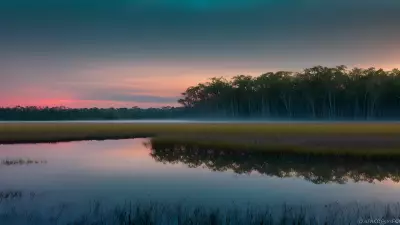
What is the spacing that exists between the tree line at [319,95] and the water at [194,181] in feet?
359

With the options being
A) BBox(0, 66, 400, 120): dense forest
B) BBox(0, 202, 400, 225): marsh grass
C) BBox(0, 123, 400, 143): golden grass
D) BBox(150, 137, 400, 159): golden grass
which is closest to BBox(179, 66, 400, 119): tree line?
BBox(0, 66, 400, 120): dense forest

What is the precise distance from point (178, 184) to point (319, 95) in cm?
12487

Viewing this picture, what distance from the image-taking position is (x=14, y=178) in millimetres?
22422

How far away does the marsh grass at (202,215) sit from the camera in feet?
42.5

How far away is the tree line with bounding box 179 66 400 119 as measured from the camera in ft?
427

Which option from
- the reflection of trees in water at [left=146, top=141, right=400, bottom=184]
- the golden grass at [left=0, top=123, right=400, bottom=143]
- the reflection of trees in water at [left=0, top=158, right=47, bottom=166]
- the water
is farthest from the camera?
the golden grass at [left=0, top=123, right=400, bottom=143]

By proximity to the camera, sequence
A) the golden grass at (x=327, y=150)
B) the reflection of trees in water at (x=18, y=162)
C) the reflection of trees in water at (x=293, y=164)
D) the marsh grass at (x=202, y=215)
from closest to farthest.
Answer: the marsh grass at (x=202, y=215)
the reflection of trees in water at (x=293, y=164)
the reflection of trees in water at (x=18, y=162)
the golden grass at (x=327, y=150)

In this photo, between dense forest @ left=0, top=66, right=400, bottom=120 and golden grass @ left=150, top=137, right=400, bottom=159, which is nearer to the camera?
golden grass @ left=150, top=137, right=400, bottom=159

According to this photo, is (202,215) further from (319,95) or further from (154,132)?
(319,95)

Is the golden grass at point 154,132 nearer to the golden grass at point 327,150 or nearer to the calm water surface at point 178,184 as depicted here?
the golden grass at point 327,150

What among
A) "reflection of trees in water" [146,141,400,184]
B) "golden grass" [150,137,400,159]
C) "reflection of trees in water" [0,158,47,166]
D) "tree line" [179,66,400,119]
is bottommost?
"reflection of trees in water" [146,141,400,184]

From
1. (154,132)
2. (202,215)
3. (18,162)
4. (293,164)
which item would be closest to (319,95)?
(154,132)

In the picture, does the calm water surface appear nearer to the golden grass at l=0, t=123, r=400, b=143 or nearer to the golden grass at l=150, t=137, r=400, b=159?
the golden grass at l=150, t=137, r=400, b=159

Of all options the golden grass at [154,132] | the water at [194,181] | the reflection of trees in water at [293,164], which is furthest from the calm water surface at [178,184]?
the golden grass at [154,132]
